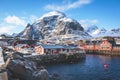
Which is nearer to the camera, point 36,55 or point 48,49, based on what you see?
point 36,55

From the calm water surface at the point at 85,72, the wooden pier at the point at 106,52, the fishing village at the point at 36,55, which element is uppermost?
the fishing village at the point at 36,55

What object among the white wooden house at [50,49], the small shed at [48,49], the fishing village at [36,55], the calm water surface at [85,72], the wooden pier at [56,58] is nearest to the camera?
the fishing village at [36,55]

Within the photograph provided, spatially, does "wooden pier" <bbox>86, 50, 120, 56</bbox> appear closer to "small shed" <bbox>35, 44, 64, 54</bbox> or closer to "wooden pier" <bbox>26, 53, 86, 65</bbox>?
"wooden pier" <bbox>26, 53, 86, 65</bbox>

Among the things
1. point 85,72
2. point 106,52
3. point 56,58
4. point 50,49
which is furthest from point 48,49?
point 106,52

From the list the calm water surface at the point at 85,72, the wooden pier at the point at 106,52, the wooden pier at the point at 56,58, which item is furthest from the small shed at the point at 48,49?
the wooden pier at the point at 106,52

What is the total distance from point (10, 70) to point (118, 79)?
25.8m

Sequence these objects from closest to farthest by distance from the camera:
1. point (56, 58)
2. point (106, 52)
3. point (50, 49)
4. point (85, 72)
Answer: point (85, 72)
point (56, 58)
point (50, 49)
point (106, 52)

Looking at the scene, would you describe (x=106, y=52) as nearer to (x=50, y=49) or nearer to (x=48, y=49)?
(x=50, y=49)

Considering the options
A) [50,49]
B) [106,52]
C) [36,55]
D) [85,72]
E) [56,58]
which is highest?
[50,49]

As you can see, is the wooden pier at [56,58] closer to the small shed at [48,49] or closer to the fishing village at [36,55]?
the fishing village at [36,55]

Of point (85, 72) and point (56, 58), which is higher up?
point (56, 58)

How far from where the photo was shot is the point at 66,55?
278 ft

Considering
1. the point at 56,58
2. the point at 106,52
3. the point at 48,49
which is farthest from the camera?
the point at 106,52

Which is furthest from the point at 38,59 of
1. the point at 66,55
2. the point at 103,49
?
the point at 103,49
